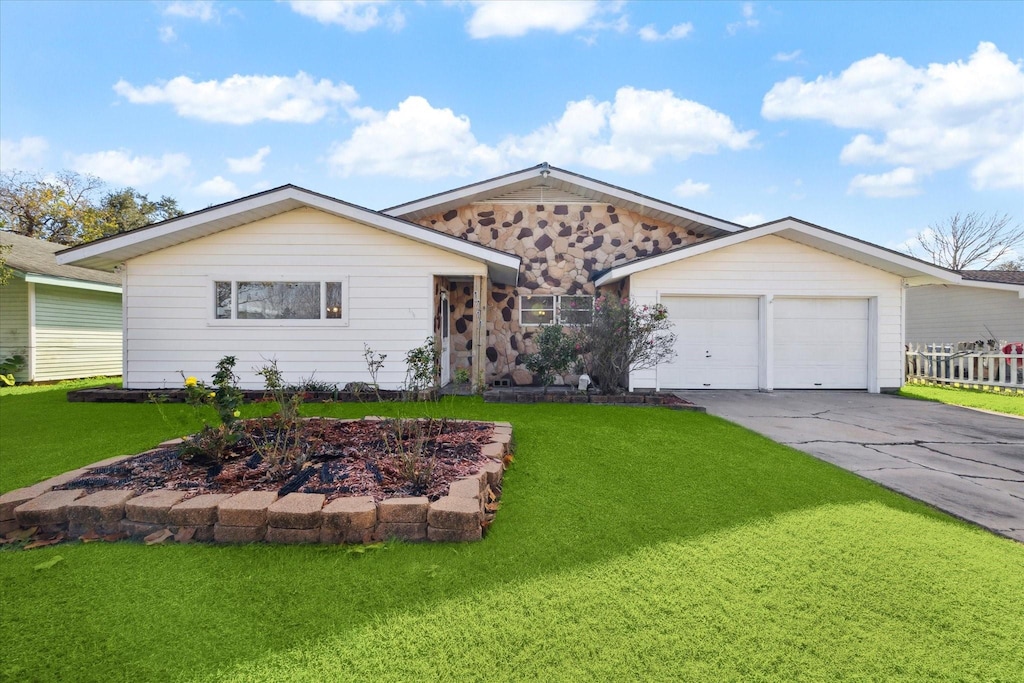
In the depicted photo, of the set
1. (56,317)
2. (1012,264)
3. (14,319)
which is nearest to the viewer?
(14,319)

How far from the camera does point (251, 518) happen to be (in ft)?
9.61

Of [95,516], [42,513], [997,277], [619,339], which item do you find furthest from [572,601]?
[997,277]

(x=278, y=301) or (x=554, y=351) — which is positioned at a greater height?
(x=278, y=301)

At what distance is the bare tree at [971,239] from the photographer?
101ft

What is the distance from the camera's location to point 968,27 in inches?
504

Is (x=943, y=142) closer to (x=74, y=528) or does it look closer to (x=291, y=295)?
(x=291, y=295)

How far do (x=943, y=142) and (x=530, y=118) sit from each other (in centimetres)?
2923

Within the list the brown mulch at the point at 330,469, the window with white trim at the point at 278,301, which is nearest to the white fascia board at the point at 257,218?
the window with white trim at the point at 278,301

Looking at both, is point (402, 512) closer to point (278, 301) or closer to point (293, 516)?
point (293, 516)

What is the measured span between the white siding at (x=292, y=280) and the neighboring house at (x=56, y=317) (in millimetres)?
5512

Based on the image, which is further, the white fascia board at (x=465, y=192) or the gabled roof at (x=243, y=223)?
the white fascia board at (x=465, y=192)

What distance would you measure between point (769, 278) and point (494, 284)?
6650mm

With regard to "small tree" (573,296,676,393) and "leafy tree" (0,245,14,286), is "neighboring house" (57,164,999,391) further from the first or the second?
"leafy tree" (0,245,14,286)

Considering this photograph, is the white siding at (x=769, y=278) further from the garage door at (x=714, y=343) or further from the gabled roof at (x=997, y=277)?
the gabled roof at (x=997, y=277)
